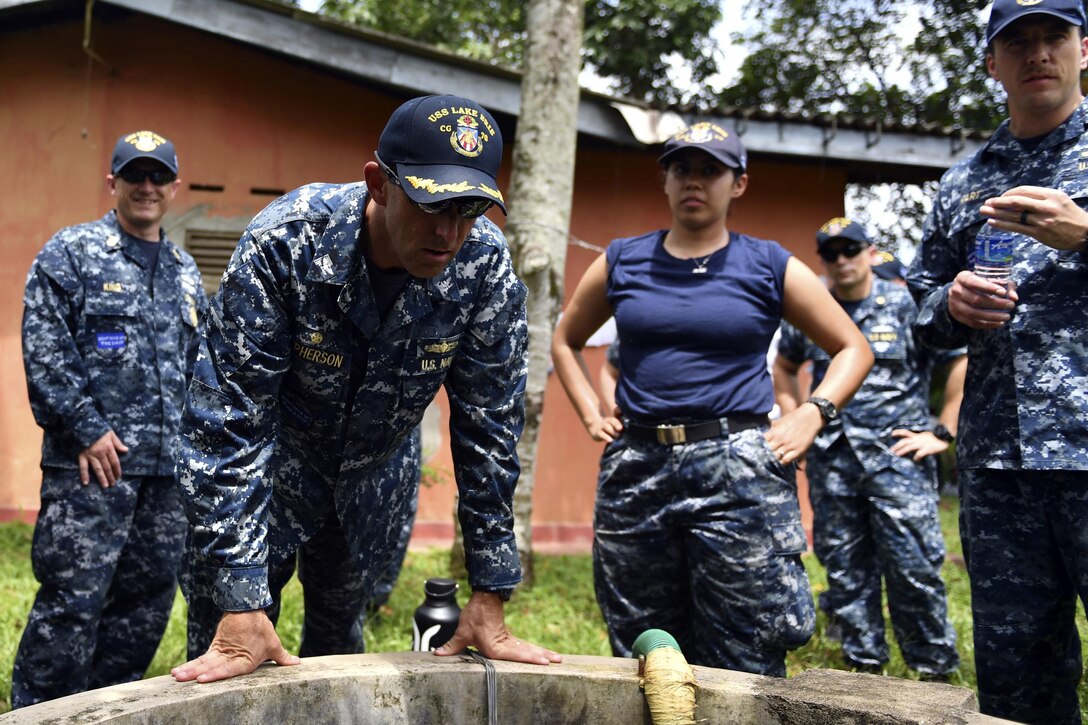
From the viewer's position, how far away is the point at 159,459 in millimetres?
3881

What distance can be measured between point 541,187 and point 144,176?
243 centimetres

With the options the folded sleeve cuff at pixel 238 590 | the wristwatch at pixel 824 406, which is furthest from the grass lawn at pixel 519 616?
the folded sleeve cuff at pixel 238 590

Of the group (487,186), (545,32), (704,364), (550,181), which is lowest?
(704,364)

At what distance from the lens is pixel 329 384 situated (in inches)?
101

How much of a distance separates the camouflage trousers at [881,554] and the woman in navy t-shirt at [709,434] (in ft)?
5.60

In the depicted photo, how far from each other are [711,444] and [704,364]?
26 cm

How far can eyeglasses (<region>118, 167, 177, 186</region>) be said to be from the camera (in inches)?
155

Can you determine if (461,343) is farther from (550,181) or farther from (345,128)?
(345,128)

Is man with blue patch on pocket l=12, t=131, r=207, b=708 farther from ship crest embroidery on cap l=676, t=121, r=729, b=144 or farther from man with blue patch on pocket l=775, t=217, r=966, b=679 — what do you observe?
man with blue patch on pocket l=775, t=217, r=966, b=679

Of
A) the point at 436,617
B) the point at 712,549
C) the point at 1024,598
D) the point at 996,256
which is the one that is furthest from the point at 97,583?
the point at 996,256

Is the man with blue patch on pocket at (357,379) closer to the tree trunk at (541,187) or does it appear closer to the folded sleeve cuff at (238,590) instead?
the folded sleeve cuff at (238,590)

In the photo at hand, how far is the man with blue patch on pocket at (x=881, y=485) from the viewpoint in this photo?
4.57m

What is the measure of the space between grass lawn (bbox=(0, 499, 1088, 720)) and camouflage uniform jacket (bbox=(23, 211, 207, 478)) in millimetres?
1048

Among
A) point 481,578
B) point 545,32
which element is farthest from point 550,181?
point 481,578
